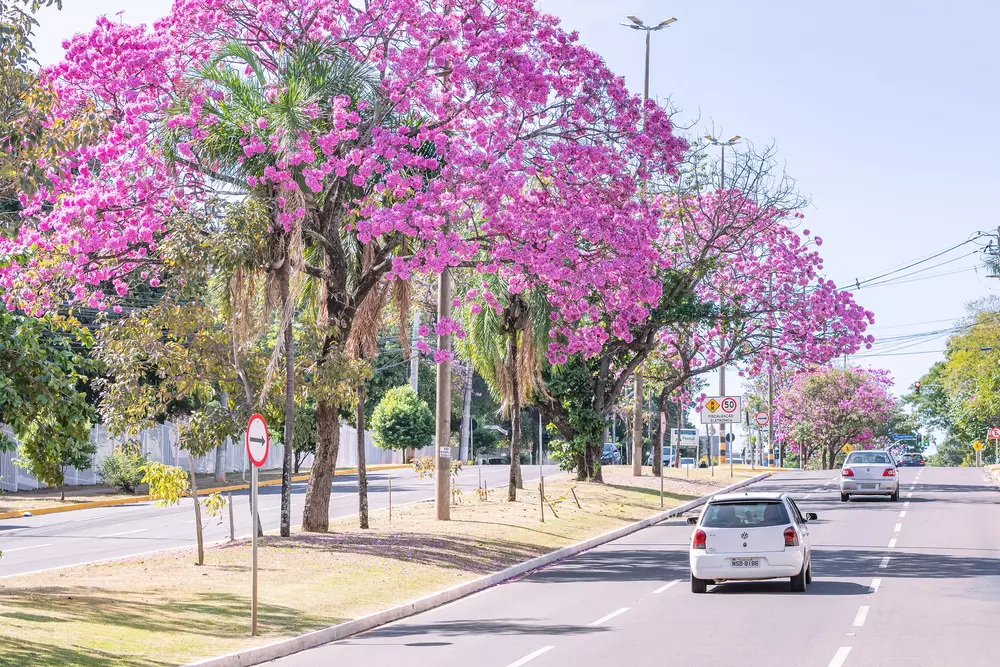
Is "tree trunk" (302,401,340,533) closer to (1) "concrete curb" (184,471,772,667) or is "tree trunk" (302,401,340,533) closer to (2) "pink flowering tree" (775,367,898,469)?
(1) "concrete curb" (184,471,772,667)

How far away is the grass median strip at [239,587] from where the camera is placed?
41.8ft

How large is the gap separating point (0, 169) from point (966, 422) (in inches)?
3440

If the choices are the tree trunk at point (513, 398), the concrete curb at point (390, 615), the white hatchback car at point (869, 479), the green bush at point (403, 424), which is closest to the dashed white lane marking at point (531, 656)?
the concrete curb at point (390, 615)

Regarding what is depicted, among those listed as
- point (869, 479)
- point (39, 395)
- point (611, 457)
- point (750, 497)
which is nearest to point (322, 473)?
point (750, 497)

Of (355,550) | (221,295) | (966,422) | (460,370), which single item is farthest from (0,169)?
(966,422)

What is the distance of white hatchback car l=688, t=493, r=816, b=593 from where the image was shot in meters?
17.4

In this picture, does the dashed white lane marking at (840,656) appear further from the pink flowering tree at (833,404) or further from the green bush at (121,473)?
the pink flowering tree at (833,404)

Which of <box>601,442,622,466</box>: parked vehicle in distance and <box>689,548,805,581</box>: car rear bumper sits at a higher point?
<box>601,442,622,466</box>: parked vehicle in distance

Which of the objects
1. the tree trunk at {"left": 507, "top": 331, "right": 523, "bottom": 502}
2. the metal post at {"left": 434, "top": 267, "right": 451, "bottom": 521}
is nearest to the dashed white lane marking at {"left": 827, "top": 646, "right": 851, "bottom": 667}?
the metal post at {"left": 434, "top": 267, "right": 451, "bottom": 521}

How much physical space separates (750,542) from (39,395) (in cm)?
965

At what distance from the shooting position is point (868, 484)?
37750 mm

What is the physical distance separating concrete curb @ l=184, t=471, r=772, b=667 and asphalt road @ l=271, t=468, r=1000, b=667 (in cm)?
21

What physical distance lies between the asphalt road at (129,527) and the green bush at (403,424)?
60.2 feet

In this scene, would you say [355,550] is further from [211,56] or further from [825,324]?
[825,324]
